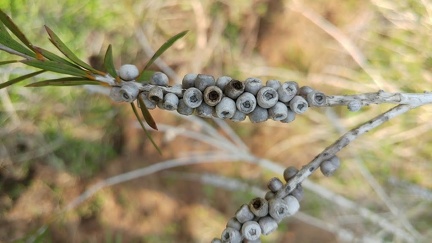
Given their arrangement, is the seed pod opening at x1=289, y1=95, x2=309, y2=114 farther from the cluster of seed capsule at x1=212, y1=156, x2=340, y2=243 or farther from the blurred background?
the blurred background

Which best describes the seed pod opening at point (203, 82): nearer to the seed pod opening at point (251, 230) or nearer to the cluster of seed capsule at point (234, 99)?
the cluster of seed capsule at point (234, 99)

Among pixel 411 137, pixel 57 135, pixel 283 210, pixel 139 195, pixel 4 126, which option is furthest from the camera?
pixel 139 195

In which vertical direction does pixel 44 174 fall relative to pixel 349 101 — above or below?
below

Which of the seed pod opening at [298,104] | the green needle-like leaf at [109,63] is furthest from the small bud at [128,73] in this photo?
the seed pod opening at [298,104]

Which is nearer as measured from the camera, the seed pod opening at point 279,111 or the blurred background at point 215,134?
the seed pod opening at point 279,111

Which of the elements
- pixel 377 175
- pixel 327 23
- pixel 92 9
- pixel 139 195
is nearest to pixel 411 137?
pixel 377 175

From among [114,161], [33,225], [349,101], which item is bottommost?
[33,225]

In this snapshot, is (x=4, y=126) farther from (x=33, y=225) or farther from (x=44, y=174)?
(x=33, y=225)
